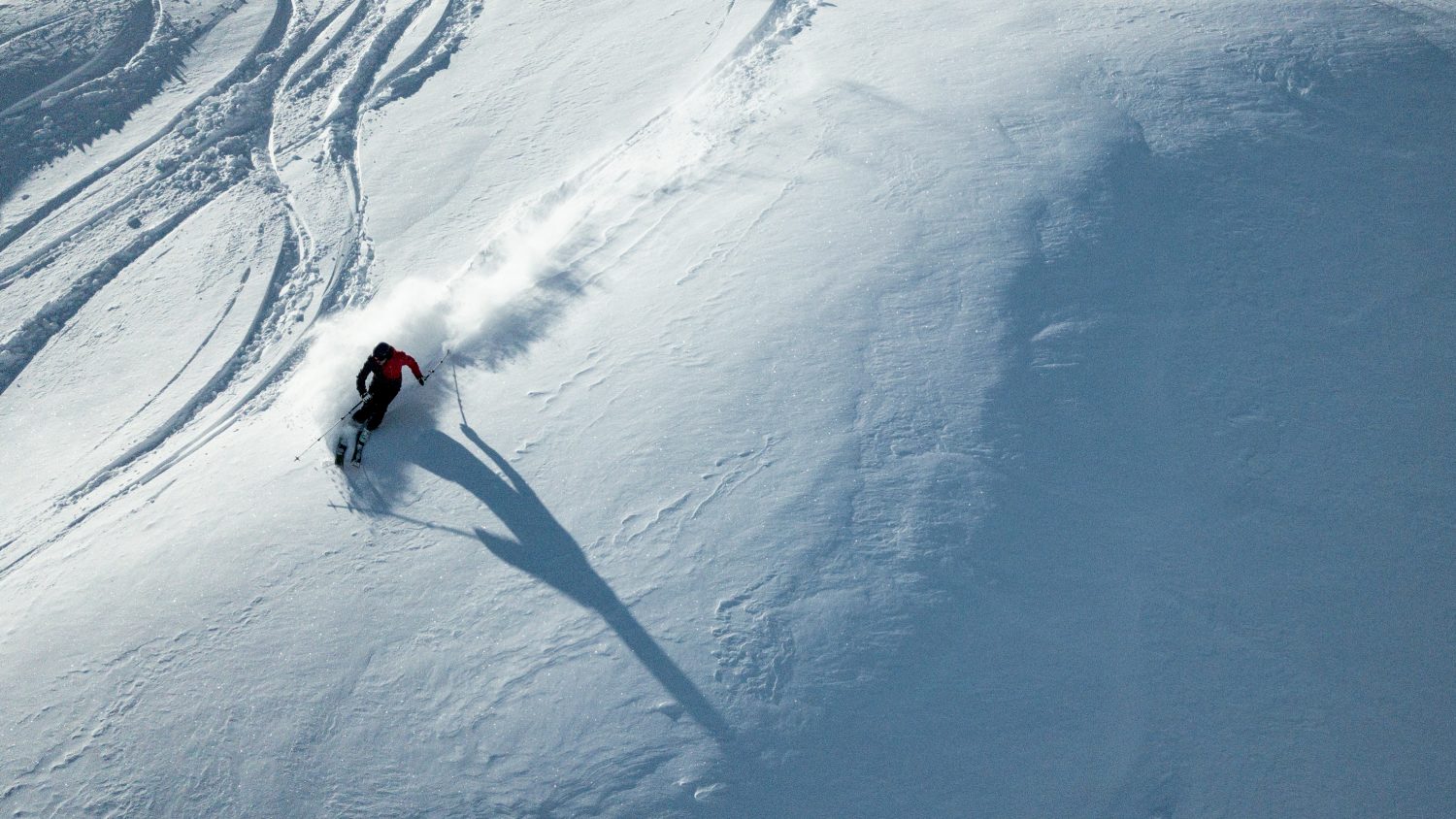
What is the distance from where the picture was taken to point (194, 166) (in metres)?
12.2

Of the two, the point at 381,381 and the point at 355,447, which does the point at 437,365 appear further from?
the point at 355,447

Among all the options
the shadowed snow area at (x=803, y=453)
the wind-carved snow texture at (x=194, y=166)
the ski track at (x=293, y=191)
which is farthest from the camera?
the wind-carved snow texture at (x=194, y=166)

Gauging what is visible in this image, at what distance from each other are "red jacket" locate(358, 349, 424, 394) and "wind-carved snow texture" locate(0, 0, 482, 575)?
8.24 ft

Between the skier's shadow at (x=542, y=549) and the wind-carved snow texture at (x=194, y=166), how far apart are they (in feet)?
10.4

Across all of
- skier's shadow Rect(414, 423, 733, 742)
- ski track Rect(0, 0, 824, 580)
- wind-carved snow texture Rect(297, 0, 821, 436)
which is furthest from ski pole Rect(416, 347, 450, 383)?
skier's shadow Rect(414, 423, 733, 742)

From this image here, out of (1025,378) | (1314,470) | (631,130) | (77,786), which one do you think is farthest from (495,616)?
(631,130)

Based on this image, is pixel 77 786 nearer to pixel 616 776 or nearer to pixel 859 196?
pixel 616 776

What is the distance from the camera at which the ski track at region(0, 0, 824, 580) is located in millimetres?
8938

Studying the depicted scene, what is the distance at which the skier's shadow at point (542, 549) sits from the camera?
585 centimetres

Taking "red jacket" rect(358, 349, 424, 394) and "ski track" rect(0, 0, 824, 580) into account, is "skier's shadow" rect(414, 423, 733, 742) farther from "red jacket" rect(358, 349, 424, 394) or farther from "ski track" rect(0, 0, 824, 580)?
"ski track" rect(0, 0, 824, 580)

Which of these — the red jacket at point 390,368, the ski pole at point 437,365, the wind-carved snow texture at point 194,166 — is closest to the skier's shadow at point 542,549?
the red jacket at point 390,368

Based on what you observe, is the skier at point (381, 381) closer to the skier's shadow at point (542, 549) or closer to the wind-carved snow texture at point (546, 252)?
the skier's shadow at point (542, 549)

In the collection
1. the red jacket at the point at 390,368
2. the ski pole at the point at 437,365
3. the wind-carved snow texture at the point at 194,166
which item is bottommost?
the ski pole at the point at 437,365

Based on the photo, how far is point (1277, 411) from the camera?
7062 mm
